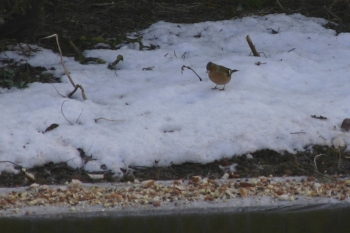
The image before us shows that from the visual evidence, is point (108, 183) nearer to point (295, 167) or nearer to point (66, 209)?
point (66, 209)

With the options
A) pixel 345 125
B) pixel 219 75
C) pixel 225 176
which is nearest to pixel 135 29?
pixel 219 75

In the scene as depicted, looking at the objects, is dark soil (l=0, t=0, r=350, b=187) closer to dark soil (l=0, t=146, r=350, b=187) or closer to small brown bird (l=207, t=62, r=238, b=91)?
dark soil (l=0, t=146, r=350, b=187)

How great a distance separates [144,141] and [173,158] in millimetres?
283

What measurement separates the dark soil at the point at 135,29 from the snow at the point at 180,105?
10 centimetres

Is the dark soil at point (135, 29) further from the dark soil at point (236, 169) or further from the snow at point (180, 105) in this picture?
the snow at point (180, 105)

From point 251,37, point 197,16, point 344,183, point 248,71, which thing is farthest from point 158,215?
point 197,16

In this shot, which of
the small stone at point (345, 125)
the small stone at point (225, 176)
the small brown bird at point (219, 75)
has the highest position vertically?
the small brown bird at point (219, 75)

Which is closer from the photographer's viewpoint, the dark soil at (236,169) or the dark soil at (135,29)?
the dark soil at (236,169)

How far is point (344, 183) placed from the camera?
203 inches

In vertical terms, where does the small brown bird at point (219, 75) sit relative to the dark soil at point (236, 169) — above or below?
above

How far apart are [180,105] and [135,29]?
2.31 metres

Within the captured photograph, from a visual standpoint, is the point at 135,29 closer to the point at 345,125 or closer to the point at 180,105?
the point at 180,105

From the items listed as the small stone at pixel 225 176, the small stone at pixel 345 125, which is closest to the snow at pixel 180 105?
the small stone at pixel 345 125

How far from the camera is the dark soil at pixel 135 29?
5379 millimetres
